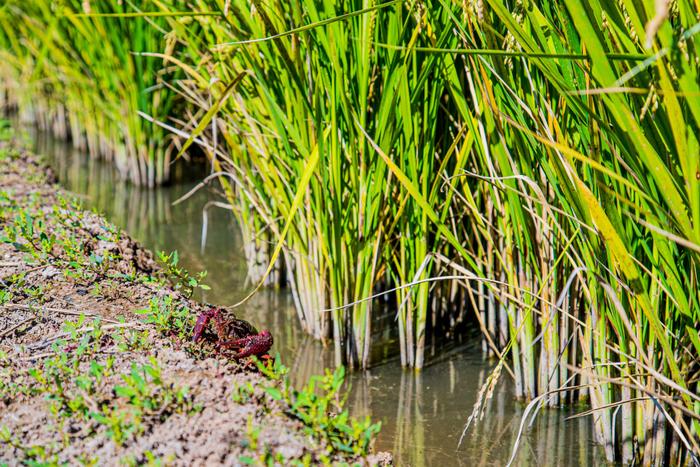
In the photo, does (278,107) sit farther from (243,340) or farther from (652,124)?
(652,124)

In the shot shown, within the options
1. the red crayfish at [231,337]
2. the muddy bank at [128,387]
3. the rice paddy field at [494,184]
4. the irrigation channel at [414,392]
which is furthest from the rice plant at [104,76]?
the red crayfish at [231,337]

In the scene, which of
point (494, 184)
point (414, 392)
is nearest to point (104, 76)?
point (414, 392)

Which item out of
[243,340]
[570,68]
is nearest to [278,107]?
[243,340]

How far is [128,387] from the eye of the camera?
1.72m

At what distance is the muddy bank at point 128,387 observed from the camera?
162 cm

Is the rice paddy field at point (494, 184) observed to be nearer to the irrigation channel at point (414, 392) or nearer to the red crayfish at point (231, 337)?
the irrigation channel at point (414, 392)

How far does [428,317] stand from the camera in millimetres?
3021

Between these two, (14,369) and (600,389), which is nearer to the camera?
(14,369)

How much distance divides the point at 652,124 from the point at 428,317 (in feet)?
4.83

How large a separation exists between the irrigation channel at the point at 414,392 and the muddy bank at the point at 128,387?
54cm

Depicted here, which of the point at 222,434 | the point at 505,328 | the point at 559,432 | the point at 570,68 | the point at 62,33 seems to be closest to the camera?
the point at 222,434

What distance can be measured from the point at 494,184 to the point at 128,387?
0.94 m

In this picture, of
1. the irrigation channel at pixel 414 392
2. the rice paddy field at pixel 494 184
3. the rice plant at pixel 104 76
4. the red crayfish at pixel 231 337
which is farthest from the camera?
the rice plant at pixel 104 76

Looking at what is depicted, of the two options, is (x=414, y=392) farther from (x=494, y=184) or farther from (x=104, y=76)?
(x=104, y=76)
